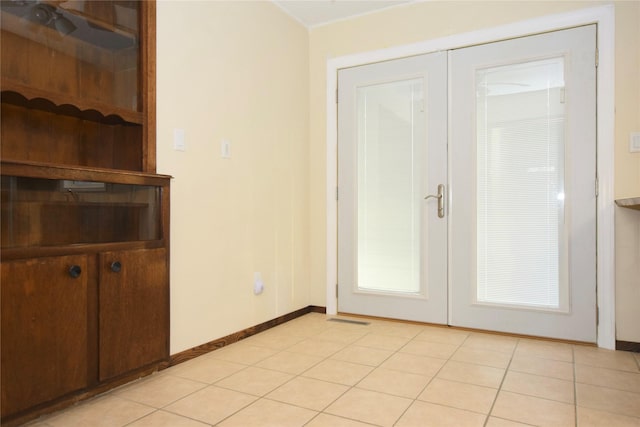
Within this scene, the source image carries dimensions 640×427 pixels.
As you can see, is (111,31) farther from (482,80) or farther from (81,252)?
(482,80)

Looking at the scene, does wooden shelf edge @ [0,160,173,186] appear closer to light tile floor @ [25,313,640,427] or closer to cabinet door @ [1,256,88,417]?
cabinet door @ [1,256,88,417]

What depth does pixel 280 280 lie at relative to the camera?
10.6ft

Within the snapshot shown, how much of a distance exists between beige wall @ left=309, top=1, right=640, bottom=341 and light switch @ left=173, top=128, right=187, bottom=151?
1435 millimetres

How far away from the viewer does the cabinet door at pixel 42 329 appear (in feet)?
4.90

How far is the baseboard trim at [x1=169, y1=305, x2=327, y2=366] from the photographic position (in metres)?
2.37

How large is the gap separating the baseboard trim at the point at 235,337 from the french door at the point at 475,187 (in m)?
0.34

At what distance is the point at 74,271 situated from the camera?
1704 mm

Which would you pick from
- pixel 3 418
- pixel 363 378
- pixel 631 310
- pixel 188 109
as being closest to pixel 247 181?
pixel 188 109

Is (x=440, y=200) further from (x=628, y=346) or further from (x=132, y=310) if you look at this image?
(x=132, y=310)

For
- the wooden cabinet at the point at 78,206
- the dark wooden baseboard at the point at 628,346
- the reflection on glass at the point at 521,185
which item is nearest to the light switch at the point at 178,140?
the wooden cabinet at the point at 78,206

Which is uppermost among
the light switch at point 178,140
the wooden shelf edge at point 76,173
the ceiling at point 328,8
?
the ceiling at point 328,8

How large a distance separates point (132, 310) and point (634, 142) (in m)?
2.99

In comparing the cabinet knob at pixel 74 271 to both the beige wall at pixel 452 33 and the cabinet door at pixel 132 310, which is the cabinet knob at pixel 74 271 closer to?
the cabinet door at pixel 132 310

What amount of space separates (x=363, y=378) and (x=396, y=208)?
1.50 m
